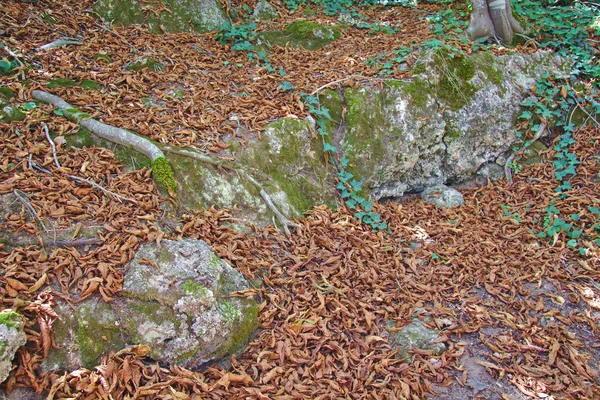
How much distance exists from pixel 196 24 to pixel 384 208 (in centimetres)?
477

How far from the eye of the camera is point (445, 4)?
8.38 meters

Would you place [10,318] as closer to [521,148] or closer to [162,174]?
[162,174]

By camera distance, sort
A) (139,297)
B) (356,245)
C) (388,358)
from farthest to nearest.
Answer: (356,245) < (388,358) < (139,297)

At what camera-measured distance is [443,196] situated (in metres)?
5.98

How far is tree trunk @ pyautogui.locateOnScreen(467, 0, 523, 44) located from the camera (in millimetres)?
7004

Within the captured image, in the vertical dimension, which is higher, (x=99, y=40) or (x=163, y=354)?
(x=99, y=40)

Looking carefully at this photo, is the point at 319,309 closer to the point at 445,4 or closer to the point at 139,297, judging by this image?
the point at 139,297

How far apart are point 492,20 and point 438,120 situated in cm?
257

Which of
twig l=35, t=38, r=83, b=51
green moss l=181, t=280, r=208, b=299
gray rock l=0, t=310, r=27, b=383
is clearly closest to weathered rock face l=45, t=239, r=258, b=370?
green moss l=181, t=280, r=208, b=299

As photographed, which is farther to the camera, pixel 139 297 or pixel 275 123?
pixel 275 123

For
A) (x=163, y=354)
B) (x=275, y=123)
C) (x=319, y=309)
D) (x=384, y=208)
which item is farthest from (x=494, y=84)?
(x=163, y=354)

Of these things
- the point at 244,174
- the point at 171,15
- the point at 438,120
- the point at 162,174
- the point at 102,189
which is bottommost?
the point at 438,120

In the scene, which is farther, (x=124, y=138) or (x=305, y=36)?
(x=305, y=36)

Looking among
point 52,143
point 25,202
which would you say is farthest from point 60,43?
point 25,202
